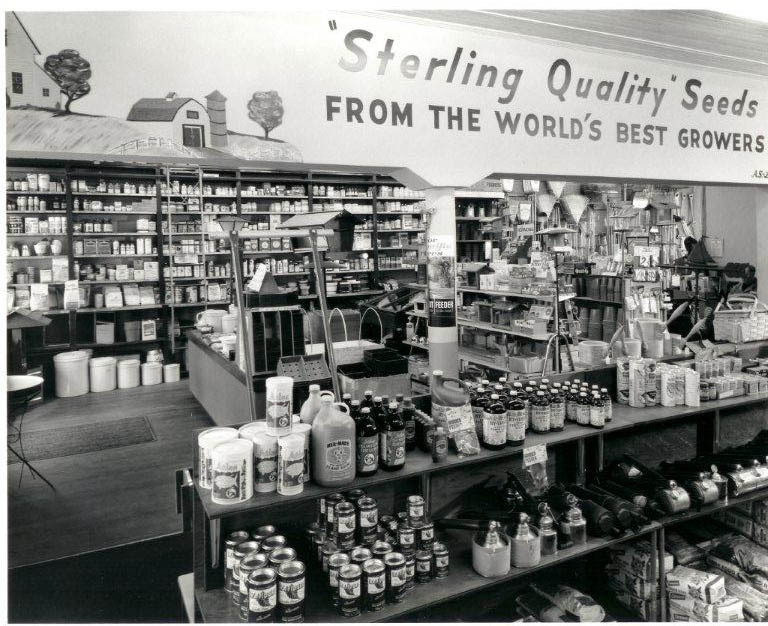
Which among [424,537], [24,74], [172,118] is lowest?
[424,537]

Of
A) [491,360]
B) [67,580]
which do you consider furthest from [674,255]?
[67,580]

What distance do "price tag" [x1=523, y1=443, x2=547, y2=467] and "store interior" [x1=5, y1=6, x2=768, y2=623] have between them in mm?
12

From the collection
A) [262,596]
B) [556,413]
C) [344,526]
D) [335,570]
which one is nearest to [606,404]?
[556,413]

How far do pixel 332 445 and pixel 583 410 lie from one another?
1371 millimetres

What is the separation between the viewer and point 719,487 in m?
2.98

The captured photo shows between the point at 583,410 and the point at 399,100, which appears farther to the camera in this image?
the point at 399,100

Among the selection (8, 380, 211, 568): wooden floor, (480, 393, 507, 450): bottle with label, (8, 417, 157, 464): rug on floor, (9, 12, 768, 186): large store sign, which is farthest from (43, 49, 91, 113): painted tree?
(8, 417, 157, 464): rug on floor

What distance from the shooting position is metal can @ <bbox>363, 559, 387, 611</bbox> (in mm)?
2072

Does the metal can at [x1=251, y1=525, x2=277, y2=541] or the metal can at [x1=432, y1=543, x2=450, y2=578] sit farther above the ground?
the metal can at [x1=251, y1=525, x2=277, y2=541]

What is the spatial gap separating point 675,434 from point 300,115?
307 cm

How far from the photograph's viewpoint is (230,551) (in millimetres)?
2092

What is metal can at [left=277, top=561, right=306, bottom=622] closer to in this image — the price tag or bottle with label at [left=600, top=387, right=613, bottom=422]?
the price tag

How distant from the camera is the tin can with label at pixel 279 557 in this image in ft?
6.51

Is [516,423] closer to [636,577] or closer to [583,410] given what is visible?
[583,410]
